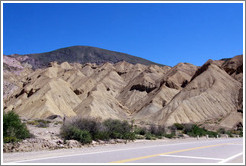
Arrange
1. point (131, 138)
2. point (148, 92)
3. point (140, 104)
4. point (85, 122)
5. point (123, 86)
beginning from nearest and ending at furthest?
point (85, 122) → point (131, 138) → point (140, 104) → point (148, 92) → point (123, 86)

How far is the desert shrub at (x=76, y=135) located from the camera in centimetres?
2072

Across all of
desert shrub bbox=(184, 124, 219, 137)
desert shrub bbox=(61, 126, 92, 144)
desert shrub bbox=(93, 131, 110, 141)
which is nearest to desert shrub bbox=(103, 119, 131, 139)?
desert shrub bbox=(93, 131, 110, 141)

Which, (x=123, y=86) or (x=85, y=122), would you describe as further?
(x=123, y=86)

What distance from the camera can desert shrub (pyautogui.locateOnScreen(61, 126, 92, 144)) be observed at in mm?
20719

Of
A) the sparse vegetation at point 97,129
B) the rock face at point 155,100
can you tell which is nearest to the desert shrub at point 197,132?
the rock face at point 155,100

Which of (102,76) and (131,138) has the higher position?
(102,76)

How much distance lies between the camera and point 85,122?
79.7ft

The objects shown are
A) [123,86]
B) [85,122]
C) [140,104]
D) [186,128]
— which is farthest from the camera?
[123,86]

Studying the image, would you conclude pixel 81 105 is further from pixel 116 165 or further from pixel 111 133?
pixel 116 165

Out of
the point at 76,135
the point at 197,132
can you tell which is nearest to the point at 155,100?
the point at 197,132

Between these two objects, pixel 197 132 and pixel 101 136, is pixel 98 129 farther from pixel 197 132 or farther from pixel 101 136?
pixel 197 132

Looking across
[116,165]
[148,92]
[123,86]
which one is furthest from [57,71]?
[116,165]

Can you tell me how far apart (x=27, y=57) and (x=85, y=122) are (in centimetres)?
17416

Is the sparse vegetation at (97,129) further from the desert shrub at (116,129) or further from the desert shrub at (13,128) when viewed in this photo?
the desert shrub at (13,128)
